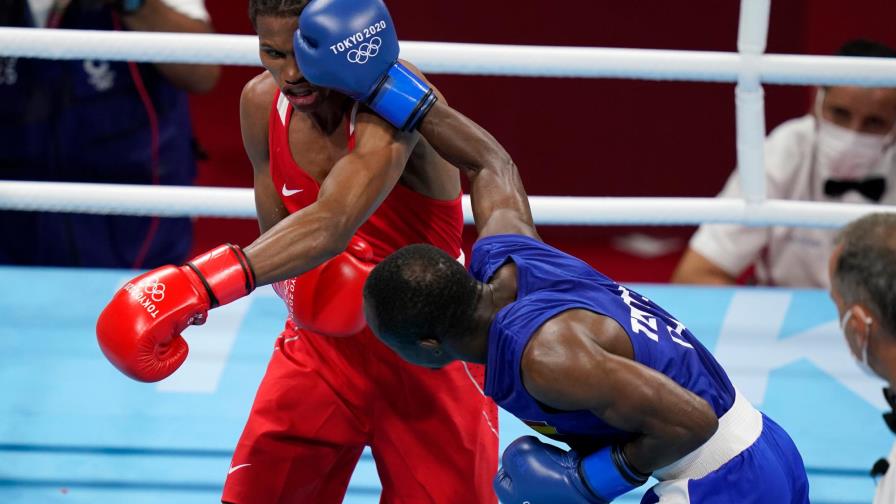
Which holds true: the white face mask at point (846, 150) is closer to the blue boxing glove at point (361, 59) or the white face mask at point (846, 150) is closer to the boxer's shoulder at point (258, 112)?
the blue boxing glove at point (361, 59)

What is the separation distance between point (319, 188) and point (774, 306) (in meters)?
1.63

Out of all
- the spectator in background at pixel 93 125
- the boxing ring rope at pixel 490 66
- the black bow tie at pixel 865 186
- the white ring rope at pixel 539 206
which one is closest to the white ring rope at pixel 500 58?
the boxing ring rope at pixel 490 66

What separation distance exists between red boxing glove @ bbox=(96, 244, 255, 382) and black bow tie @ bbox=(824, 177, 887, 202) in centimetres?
224

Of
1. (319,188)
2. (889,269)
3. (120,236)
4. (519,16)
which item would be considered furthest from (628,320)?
(519,16)

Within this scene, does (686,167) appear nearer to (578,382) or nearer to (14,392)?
(14,392)

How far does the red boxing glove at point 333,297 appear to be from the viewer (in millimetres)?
2176

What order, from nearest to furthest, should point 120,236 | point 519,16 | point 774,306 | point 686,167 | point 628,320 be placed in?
1. point 628,320
2. point 774,306
3. point 120,236
4. point 519,16
5. point 686,167

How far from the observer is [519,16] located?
537 cm

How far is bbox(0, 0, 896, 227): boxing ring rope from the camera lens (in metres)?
2.96

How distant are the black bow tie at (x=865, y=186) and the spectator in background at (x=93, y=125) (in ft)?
6.12

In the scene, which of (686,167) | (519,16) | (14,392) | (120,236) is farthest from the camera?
(686,167)

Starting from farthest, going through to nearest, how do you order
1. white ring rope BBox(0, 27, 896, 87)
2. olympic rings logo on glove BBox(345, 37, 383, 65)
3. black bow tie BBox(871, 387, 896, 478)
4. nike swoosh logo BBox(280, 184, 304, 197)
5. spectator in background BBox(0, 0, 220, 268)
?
spectator in background BBox(0, 0, 220, 268) < white ring rope BBox(0, 27, 896, 87) < nike swoosh logo BBox(280, 184, 304, 197) < black bow tie BBox(871, 387, 896, 478) < olympic rings logo on glove BBox(345, 37, 383, 65)

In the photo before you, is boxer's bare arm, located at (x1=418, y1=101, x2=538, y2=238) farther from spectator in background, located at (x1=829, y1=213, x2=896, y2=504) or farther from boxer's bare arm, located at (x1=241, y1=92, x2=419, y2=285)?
spectator in background, located at (x1=829, y1=213, x2=896, y2=504)

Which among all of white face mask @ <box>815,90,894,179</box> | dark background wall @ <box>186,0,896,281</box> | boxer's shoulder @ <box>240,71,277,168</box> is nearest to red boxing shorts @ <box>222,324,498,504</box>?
boxer's shoulder @ <box>240,71,277,168</box>
